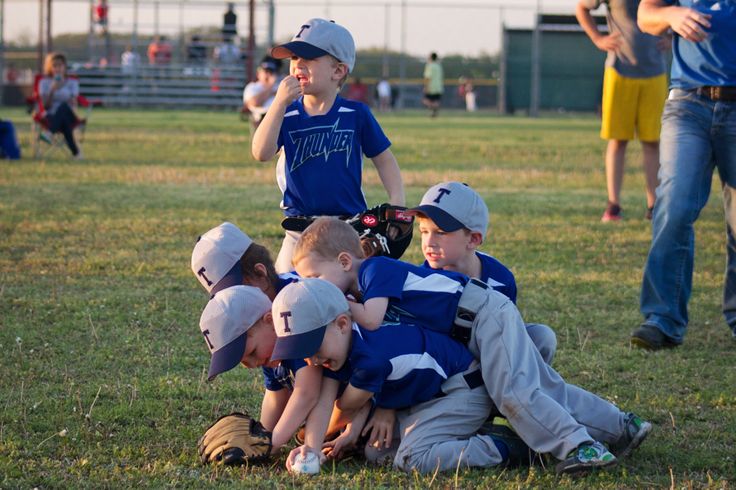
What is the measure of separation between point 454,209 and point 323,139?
1.16 metres

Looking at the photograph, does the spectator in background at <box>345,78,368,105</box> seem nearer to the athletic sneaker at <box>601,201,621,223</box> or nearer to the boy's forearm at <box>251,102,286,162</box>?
the athletic sneaker at <box>601,201,621,223</box>

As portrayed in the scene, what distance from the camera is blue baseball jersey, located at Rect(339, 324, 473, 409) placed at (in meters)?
4.06

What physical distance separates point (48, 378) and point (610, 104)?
6.90 meters

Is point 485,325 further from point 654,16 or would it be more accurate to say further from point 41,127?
point 41,127

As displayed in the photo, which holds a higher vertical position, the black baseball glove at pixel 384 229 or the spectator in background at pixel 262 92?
the spectator in background at pixel 262 92

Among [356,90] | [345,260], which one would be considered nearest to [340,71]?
[345,260]

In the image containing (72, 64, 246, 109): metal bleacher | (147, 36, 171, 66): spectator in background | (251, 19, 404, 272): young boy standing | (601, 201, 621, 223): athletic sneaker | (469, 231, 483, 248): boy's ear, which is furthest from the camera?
(147, 36, 171, 66): spectator in background

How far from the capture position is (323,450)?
4270 millimetres

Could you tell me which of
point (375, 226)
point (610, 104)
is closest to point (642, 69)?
point (610, 104)

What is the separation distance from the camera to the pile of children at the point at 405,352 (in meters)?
4.04

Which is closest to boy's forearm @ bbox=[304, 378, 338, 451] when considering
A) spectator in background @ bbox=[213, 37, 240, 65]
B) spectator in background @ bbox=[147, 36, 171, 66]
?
spectator in background @ bbox=[213, 37, 240, 65]

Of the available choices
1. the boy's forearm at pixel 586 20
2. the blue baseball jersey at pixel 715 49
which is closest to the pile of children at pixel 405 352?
the blue baseball jersey at pixel 715 49

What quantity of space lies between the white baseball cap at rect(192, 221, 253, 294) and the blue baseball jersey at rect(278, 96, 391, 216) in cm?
110

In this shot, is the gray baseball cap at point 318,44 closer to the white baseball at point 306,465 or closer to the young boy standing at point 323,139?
the young boy standing at point 323,139
